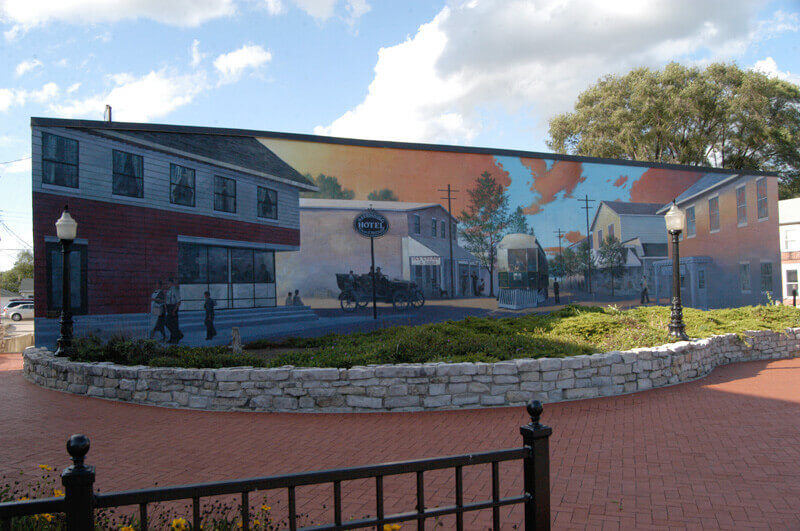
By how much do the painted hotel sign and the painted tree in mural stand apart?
217 centimetres

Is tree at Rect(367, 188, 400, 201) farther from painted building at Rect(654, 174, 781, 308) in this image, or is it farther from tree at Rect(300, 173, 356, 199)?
painted building at Rect(654, 174, 781, 308)

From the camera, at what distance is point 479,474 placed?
17.0 ft

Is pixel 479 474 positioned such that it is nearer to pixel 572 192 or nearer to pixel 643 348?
pixel 643 348

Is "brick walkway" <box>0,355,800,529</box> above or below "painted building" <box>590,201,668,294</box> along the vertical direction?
below

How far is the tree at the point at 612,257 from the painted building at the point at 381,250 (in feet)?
13.8

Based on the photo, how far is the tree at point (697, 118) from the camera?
1265 inches

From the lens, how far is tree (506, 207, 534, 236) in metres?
15.0

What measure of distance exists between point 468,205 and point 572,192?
3559 millimetres

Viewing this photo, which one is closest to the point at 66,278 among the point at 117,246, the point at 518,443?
the point at 117,246

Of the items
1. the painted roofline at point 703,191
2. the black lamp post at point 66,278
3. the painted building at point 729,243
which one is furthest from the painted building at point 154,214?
the painted building at point 729,243

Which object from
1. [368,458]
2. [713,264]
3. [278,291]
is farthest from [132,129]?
[713,264]

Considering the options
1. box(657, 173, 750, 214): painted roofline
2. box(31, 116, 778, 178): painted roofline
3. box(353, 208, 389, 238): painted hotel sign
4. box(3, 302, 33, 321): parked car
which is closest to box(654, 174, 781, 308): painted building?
box(657, 173, 750, 214): painted roofline

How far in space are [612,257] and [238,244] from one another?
10.6 meters

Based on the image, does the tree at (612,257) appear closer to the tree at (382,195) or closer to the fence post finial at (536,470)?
the tree at (382,195)
